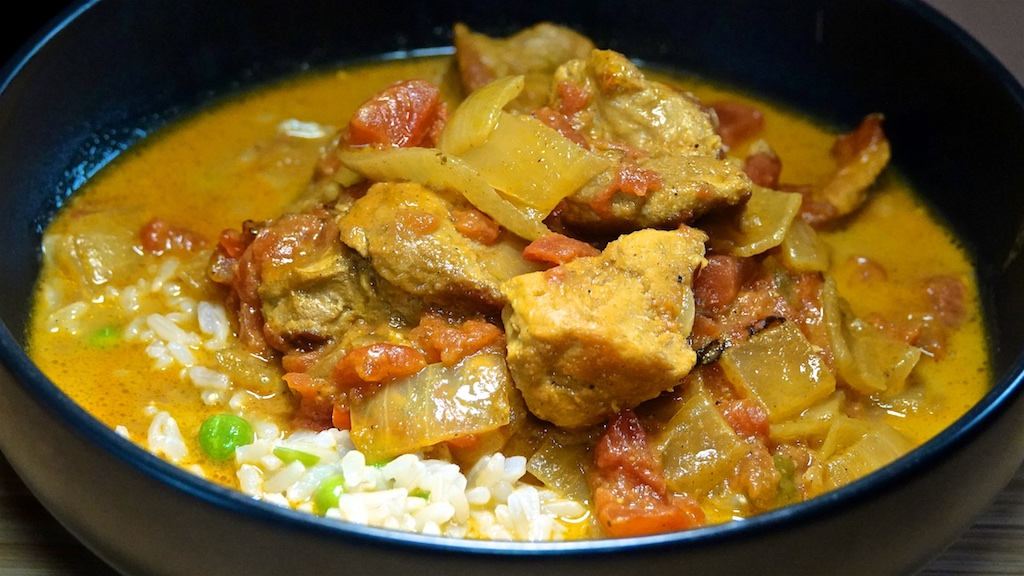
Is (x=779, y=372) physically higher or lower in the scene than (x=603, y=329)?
lower

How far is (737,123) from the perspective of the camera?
7.23 m

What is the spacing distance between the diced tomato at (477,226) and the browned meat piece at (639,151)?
348 millimetres

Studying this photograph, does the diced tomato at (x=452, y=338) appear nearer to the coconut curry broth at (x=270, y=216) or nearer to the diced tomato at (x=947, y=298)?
the coconut curry broth at (x=270, y=216)

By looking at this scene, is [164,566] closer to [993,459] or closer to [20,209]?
[20,209]

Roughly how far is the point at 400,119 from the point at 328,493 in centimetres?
212

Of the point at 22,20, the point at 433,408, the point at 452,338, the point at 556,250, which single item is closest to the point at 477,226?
the point at 556,250

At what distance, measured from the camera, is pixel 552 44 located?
23.1 feet

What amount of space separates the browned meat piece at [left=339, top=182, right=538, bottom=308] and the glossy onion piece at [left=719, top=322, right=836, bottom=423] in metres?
1.04

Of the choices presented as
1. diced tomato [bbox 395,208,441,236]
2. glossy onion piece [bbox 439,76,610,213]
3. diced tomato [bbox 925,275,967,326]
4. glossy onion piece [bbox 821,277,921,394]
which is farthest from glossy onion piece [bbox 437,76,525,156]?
diced tomato [bbox 925,275,967,326]

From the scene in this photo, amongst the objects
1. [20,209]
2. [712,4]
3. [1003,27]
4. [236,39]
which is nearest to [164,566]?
[20,209]

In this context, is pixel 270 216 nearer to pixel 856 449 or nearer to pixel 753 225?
pixel 753 225

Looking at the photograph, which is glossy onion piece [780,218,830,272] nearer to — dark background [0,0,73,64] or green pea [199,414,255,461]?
green pea [199,414,255,461]

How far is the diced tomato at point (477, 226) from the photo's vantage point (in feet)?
17.2

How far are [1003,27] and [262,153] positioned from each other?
484 centimetres
